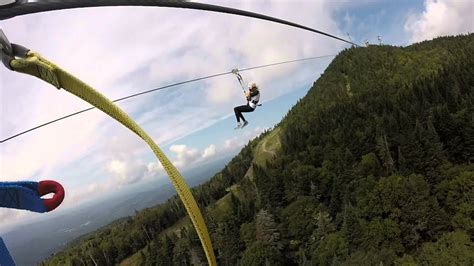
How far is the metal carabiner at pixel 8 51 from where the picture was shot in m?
4.38

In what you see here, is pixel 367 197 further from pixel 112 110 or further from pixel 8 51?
pixel 8 51

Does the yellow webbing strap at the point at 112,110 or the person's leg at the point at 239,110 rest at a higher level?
the person's leg at the point at 239,110

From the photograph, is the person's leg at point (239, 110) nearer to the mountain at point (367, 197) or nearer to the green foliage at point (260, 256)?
the mountain at point (367, 197)

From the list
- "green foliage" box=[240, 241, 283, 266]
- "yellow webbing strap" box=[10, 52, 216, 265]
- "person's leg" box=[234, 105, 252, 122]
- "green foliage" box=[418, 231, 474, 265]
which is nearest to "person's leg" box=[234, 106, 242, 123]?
"person's leg" box=[234, 105, 252, 122]

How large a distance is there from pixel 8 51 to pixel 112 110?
1271 mm

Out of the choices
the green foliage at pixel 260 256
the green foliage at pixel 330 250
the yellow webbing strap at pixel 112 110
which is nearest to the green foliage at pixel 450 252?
the green foliage at pixel 330 250

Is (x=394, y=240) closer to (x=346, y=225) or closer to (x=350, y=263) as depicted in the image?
(x=346, y=225)

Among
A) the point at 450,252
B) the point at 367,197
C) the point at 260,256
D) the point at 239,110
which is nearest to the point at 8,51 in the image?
the point at 239,110

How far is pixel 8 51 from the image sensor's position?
4609 millimetres

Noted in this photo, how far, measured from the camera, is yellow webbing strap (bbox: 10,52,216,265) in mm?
5062

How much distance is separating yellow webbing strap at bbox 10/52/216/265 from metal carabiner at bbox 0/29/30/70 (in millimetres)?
107

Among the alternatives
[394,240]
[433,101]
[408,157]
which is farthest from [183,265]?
[433,101]

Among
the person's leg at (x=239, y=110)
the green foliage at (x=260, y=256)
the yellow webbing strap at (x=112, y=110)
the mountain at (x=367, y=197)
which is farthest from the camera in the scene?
the green foliage at (x=260, y=256)

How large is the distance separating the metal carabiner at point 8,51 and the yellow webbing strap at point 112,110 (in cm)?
11
